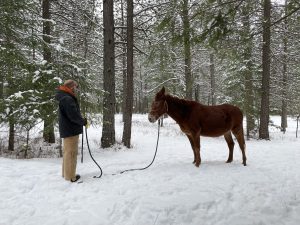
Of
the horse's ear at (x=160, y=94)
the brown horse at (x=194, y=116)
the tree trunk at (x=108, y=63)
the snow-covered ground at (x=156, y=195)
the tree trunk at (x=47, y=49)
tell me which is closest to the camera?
the snow-covered ground at (x=156, y=195)

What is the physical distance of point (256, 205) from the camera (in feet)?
18.5

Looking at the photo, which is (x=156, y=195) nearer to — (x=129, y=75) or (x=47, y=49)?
(x=129, y=75)

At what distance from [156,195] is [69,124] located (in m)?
2.70

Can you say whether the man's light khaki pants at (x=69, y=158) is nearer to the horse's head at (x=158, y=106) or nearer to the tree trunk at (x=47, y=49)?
the horse's head at (x=158, y=106)

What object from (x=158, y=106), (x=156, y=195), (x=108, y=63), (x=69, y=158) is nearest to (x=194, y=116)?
(x=158, y=106)

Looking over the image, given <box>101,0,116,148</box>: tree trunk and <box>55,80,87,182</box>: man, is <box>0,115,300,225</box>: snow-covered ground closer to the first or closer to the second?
<box>55,80,87,182</box>: man

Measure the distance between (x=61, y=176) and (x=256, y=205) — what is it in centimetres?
468

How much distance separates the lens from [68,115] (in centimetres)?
679

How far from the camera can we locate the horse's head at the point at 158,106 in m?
7.57

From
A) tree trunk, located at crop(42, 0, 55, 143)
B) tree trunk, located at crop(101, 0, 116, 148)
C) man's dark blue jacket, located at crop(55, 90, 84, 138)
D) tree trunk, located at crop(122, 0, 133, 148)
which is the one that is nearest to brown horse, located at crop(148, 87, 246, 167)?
man's dark blue jacket, located at crop(55, 90, 84, 138)

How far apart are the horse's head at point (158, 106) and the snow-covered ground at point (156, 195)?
1466 mm

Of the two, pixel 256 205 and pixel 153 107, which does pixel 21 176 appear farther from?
pixel 256 205

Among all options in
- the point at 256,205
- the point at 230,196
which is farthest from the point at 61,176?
the point at 256,205

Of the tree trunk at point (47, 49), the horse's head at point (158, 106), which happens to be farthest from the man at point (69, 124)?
the tree trunk at point (47, 49)
